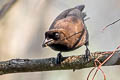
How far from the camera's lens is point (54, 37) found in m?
1.98

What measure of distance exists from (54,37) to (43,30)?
269 centimetres

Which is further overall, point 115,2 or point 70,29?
point 115,2

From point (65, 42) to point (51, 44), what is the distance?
0.12 metres

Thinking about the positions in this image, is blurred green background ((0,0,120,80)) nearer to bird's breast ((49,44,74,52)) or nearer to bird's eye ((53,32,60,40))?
bird's breast ((49,44,74,52))

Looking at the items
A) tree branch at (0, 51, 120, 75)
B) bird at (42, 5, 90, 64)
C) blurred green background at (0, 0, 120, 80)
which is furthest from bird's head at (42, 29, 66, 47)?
blurred green background at (0, 0, 120, 80)

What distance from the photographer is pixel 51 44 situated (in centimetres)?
198

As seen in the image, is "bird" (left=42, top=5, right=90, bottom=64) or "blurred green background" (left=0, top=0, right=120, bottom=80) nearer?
"bird" (left=42, top=5, right=90, bottom=64)

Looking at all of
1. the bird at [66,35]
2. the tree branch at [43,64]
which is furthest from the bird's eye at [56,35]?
the tree branch at [43,64]

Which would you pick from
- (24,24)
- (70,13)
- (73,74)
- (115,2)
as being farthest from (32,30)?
(70,13)

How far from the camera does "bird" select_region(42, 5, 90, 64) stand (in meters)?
1.96

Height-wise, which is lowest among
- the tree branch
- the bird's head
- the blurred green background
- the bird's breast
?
the tree branch

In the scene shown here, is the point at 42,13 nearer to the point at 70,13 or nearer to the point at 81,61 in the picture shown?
the point at 70,13

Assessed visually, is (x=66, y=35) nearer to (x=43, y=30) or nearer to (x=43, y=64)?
(x=43, y=64)

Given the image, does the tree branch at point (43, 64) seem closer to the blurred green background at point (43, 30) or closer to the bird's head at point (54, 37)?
the bird's head at point (54, 37)
